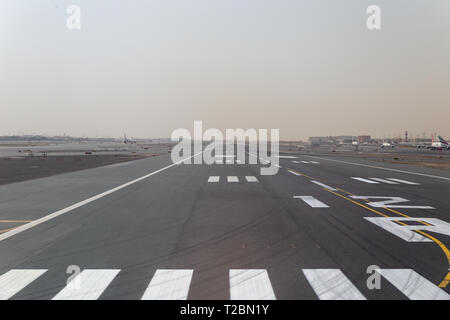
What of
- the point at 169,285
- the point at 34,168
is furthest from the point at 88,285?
the point at 34,168

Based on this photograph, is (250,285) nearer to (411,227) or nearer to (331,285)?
(331,285)

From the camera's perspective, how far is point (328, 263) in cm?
605

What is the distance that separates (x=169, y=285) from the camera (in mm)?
5051

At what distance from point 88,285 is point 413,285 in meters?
6.01

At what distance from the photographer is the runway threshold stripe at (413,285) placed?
4.73 m

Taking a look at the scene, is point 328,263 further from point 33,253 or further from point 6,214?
point 6,214

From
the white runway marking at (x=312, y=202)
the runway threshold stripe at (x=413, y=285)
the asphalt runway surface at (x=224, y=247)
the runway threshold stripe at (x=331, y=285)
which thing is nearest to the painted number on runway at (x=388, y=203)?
the asphalt runway surface at (x=224, y=247)

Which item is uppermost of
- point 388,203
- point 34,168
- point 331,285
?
point 34,168

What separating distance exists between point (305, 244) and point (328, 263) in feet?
3.87

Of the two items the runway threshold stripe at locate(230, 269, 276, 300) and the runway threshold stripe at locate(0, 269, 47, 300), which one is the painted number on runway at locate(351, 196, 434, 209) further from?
the runway threshold stripe at locate(0, 269, 47, 300)

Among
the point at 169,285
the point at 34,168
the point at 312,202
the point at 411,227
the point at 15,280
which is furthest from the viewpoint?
the point at 34,168

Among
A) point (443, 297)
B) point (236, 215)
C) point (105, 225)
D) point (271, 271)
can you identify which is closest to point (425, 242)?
point (443, 297)

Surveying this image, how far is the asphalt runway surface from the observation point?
5.00m
